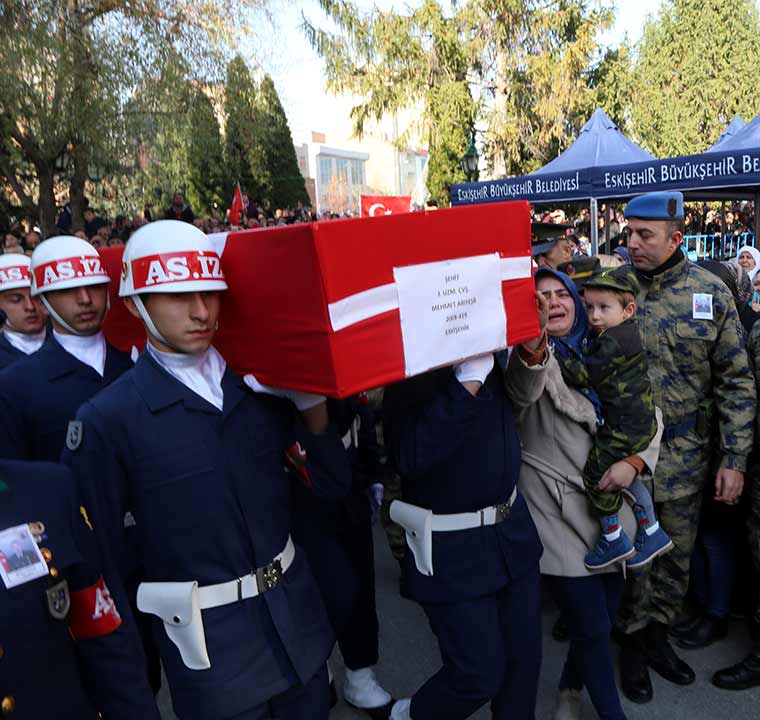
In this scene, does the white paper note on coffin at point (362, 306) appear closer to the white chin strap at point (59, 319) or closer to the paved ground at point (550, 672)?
the white chin strap at point (59, 319)

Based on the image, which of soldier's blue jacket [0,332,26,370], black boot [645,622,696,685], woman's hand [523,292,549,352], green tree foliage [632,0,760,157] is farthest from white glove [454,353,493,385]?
green tree foliage [632,0,760,157]

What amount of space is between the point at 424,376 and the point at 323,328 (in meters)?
0.69

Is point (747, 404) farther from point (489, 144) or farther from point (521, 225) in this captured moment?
point (489, 144)

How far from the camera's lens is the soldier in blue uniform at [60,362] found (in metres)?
2.85

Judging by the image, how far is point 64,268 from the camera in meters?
2.90

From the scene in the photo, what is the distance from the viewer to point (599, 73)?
23359mm

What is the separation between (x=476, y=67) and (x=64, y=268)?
22.3 m

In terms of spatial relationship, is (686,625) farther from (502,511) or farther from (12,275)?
(12,275)

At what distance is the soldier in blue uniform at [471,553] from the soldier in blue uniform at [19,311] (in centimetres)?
232

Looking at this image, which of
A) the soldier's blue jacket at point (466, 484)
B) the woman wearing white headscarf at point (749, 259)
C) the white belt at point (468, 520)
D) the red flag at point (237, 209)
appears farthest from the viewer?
the red flag at point (237, 209)

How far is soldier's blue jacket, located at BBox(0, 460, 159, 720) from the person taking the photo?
1.59m

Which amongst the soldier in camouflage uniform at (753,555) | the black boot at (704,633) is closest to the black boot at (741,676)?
the soldier in camouflage uniform at (753,555)

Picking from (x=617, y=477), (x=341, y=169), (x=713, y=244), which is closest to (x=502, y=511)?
(x=617, y=477)

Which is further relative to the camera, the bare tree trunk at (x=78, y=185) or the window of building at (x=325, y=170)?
the window of building at (x=325, y=170)
